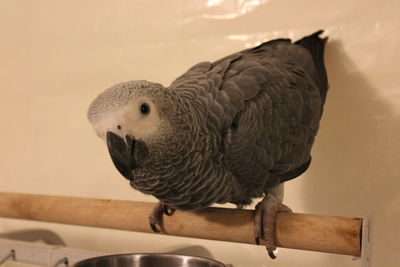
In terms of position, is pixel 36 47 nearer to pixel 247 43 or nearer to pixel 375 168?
pixel 247 43

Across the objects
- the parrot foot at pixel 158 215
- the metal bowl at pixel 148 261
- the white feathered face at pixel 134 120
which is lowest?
the metal bowl at pixel 148 261

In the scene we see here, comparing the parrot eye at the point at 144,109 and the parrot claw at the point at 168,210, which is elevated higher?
the parrot eye at the point at 144,109

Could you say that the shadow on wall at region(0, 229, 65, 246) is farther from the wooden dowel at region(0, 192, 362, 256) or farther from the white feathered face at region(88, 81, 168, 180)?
the white feathered face at region(88, 81, 168, 180)

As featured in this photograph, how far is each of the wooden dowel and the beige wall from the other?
383 mm

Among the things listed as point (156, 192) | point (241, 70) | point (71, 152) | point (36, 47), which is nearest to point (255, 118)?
point (241, 70)

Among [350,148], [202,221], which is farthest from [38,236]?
[350,148]

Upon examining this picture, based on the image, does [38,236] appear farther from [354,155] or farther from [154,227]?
[354,155]

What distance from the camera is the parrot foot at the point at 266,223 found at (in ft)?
2.94

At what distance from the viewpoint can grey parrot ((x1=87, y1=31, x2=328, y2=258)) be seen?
0.75 m

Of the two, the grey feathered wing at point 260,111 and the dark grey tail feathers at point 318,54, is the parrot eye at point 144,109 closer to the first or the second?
the grey feathered wing at point 260,111

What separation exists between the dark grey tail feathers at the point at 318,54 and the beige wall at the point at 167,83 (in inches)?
2.5

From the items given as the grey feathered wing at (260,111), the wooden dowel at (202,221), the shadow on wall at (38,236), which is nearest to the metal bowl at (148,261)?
the wooden dowel at (202,221)

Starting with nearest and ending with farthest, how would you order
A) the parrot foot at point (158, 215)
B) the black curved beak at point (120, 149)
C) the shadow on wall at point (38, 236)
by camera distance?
1. the black curved beak at point (120, 149)
2. the parrot foot at point (158, 215)
3. the shadow on wall at point (38, 236)

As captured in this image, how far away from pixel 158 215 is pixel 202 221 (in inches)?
4.8
